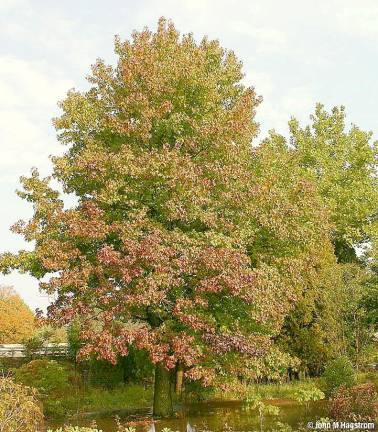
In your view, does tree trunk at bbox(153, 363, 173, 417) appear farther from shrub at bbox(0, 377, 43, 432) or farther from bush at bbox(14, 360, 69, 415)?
shrub at bbox(0, 377, 43, 432)

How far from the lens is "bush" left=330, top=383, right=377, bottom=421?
1956 centimetres

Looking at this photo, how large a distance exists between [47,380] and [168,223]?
10790 mm

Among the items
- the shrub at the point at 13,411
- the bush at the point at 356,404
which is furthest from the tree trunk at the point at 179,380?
the shrub at the point at 13,411

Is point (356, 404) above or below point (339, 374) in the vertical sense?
below

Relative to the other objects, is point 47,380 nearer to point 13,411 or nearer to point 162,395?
point 162,395

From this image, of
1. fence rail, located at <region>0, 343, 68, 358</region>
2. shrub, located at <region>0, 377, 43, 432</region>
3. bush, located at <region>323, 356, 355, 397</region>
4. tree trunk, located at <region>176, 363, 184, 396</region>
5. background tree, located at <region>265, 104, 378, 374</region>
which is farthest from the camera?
fence rail, located at <region>0, 343, 68, 358</region>

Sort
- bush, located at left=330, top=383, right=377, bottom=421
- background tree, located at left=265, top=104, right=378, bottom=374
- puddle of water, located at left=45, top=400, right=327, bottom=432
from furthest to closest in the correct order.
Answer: background tree, located at left=265, top=104, right=378, bottom=374 < puddle of water, located at left=45, top=400, right=327, bottom=432 < bush, located at left=330, top=383, right=377, bottom=421

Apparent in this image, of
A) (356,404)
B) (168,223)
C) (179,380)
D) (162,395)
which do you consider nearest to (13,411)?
(168,223)

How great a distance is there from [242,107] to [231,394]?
51.8 ft

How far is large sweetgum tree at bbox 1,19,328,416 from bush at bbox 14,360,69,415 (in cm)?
525

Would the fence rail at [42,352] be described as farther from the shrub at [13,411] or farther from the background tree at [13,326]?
the shrub at [13,411]

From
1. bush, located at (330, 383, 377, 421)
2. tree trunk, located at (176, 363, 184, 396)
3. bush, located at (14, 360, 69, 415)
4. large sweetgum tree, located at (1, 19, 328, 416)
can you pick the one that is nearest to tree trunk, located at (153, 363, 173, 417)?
large sweetgum tree, located at (1, 19, 328, 416)

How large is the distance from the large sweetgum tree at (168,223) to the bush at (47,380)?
17.2 feet

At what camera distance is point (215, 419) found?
75.7 ft
